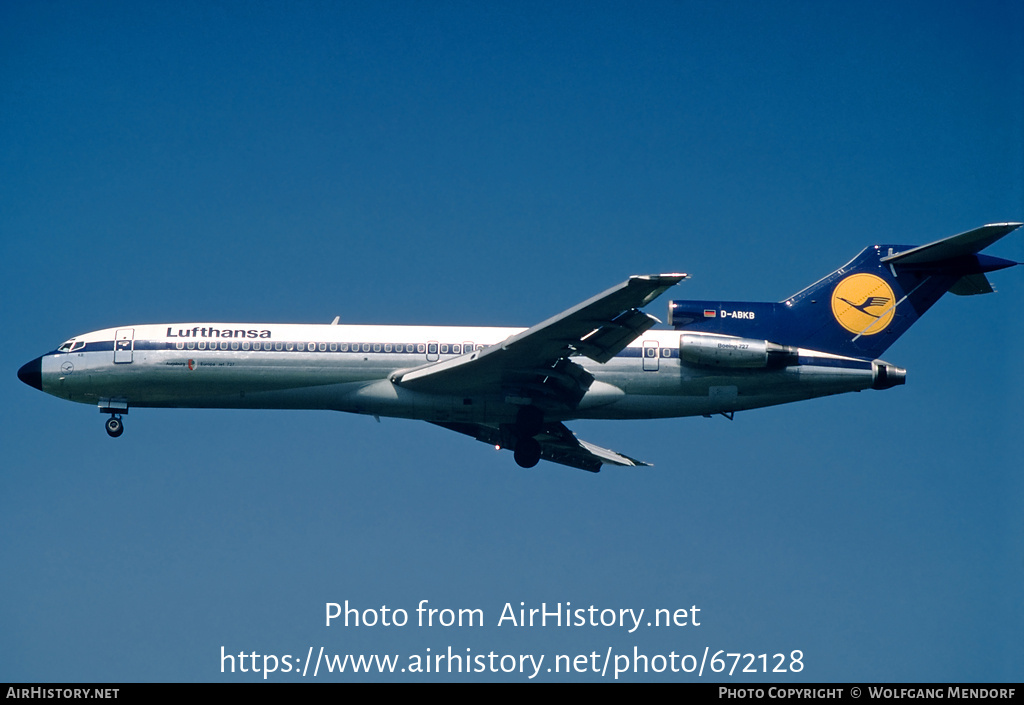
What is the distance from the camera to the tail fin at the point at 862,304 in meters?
32.8

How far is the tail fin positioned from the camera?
108 feet

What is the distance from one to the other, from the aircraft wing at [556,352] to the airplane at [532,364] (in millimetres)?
75

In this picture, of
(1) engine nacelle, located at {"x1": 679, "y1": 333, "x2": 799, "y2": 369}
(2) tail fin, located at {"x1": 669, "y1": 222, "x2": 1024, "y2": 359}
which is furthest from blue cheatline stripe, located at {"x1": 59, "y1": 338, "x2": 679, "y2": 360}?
(2) tail fin, located at {"x1": 669, "y1": 222, "x2": 1024, "y2": 359}

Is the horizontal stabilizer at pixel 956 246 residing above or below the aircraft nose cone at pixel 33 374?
above

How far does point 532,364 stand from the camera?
30.8 m

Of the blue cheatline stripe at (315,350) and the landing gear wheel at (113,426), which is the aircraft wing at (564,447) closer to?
the blue cheatline stripe at (315,350)

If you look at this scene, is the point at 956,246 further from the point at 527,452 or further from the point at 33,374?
the point at 33,374

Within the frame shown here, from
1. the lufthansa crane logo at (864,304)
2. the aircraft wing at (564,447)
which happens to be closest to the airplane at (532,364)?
the lufthansa crane logo at (864,304)

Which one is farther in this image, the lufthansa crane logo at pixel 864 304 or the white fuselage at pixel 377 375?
the lufthansa crane logo at pixel 864 304

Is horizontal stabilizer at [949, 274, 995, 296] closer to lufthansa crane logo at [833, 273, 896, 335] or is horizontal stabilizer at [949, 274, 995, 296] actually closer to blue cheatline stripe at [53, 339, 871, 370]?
lufthansa crane logo at [833, 273, 896, 335]

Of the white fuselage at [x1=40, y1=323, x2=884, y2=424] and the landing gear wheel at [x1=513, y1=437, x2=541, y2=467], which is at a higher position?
the white fuselage at [x1=40, y1=323, x2=884, y2=424]
